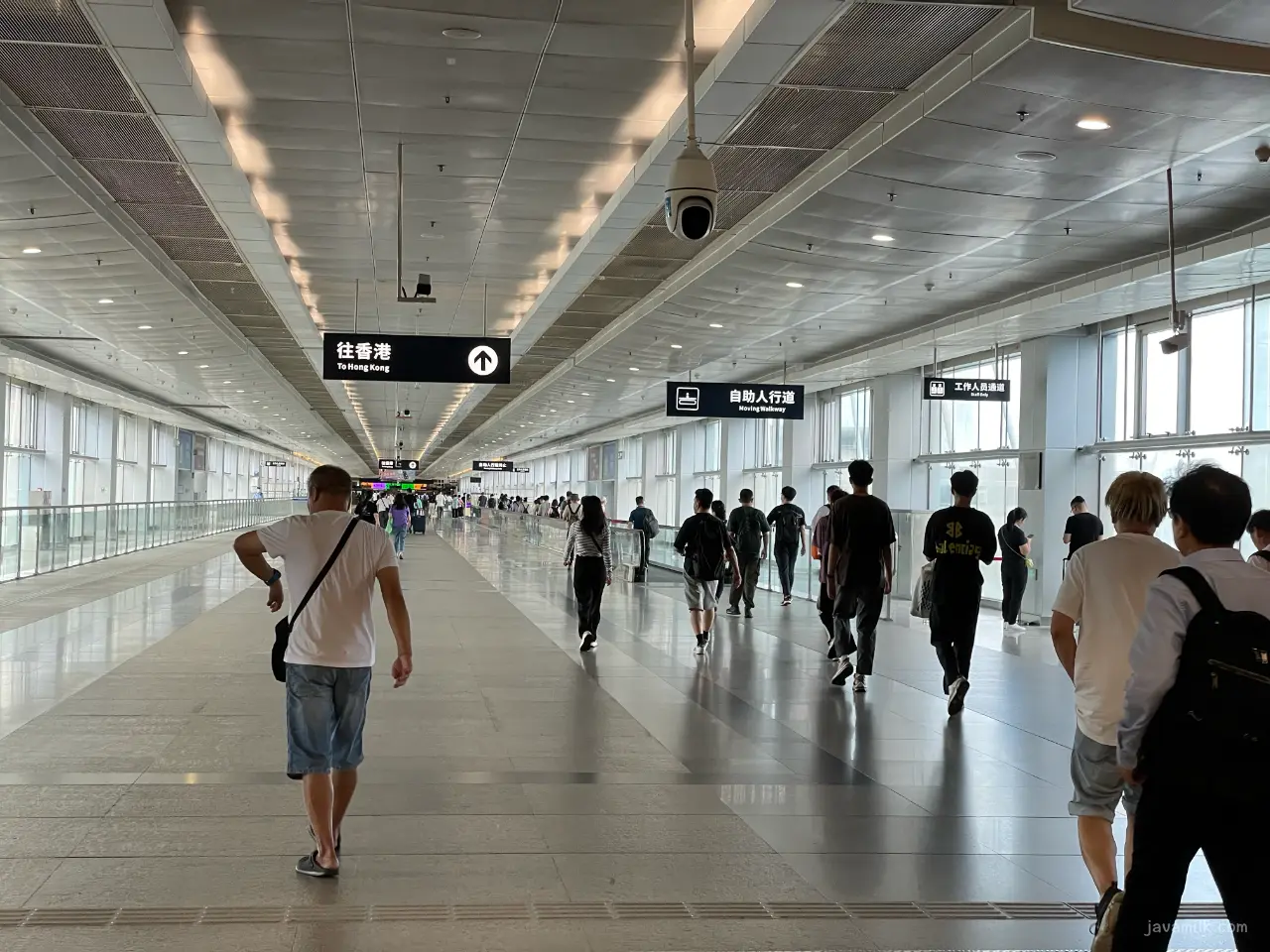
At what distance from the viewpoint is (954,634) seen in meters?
8.94

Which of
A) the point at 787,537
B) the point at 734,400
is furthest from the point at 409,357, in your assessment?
the point at 734,400

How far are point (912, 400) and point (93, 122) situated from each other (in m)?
17.6

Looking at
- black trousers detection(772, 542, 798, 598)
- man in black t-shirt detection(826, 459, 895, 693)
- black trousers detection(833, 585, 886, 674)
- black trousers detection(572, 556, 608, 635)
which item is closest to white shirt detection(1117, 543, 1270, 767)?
man in black t-shirt detection(826, 459, 895, 693)

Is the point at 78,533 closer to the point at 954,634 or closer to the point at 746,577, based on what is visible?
the point at 746,577

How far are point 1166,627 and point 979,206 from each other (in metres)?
8.19

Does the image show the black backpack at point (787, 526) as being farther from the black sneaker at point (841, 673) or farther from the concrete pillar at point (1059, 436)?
the black sneaker at point (841, 673)

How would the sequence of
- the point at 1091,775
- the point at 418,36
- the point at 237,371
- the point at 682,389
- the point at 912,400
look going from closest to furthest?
the point at 1091,775, the point at 418,36, the point at 682,389, the point at 912,400, the point at 237,371

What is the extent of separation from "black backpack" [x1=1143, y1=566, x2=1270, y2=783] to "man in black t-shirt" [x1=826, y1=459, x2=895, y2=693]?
A: 6585 mm

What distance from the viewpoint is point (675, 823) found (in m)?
5.64

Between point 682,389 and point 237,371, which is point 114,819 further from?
point 237,371

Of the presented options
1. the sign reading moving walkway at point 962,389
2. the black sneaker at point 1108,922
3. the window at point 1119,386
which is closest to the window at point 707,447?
the sign reading moving walkway at point 962,389

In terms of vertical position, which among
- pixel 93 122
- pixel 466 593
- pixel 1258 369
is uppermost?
pixel 93 122

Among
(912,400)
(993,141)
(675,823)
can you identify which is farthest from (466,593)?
(675,823)

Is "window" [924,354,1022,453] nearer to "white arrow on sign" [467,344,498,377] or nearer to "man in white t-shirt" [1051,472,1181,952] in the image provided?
"white arrow on sign" [467,344,498,377]
